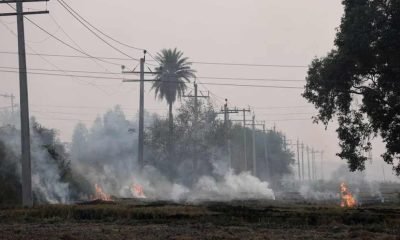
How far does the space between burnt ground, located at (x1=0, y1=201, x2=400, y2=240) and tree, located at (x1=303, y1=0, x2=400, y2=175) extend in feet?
17.2

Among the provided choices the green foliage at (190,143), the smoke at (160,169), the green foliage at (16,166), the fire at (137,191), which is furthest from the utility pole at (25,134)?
the green foliage at (190,143)

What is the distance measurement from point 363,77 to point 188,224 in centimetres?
1373

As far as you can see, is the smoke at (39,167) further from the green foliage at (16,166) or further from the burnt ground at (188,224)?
the burnt ground at (188,224)

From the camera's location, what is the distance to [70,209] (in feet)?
102

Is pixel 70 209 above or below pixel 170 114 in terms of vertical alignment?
below

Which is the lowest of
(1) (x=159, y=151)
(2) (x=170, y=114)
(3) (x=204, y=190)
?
(3) (x=204, y=190)

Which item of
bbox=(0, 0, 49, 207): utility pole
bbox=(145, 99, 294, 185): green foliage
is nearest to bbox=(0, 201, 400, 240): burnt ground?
bbox=(0, 0, 49, 207): utility pole

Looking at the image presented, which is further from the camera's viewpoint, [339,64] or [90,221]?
[339,64]

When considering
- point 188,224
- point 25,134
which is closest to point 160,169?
point 25,134

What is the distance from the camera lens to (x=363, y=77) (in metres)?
31.3

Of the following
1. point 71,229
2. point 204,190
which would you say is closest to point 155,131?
point 204,190

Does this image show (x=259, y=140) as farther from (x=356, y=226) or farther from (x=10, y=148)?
(x=356, y=226)

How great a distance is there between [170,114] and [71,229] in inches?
2230

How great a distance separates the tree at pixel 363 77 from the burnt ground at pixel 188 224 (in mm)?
5244
